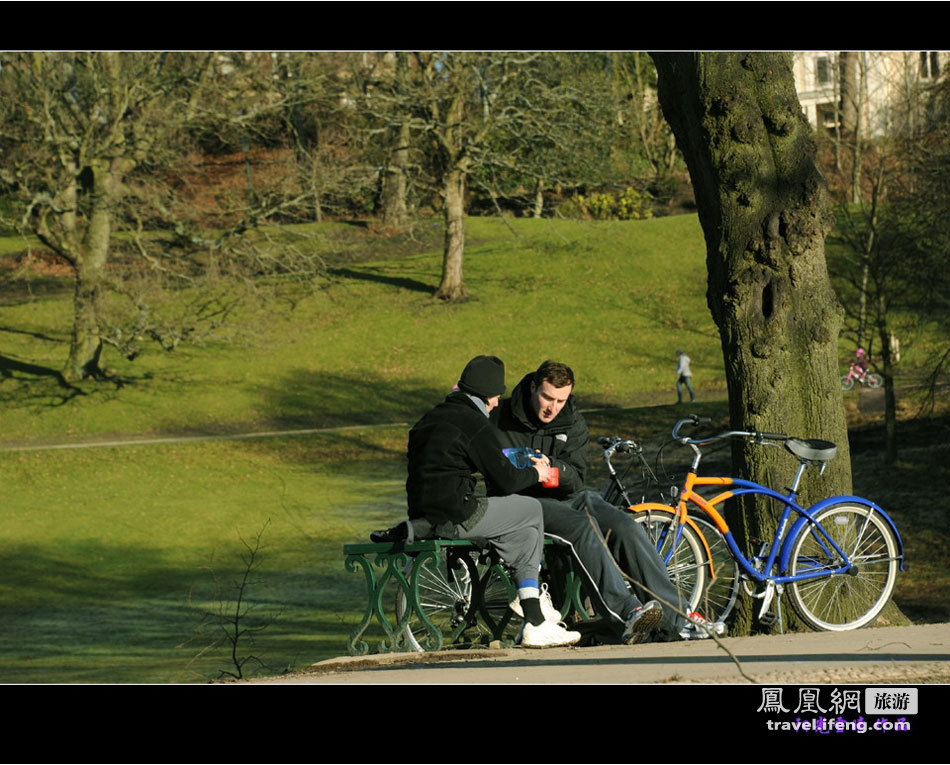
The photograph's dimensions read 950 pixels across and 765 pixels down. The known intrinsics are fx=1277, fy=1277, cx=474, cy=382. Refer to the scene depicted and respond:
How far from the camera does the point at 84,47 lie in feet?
23.1

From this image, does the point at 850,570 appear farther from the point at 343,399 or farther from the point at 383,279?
the point at 383,279

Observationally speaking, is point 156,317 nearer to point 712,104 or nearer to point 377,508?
point 377,508

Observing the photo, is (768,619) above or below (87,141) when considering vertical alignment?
below

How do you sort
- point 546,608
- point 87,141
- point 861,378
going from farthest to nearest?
point 87,141, point 861,378, point 546,608

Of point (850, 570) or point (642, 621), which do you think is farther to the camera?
point (850, 570)

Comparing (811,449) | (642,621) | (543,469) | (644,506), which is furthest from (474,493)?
(811,449)

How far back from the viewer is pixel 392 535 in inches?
293

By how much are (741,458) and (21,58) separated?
27.3 meters

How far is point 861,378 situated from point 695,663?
2634cm

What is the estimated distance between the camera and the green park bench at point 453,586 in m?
7.42

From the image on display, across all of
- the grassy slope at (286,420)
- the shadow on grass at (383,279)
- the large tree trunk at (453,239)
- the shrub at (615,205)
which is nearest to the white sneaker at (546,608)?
the grassy slope at (286,420)

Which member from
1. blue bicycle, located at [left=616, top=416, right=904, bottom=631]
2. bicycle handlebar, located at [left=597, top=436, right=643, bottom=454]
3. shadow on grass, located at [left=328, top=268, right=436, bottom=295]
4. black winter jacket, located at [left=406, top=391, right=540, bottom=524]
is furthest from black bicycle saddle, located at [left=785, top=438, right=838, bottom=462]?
shadow on grass, located at [left=328, top=268, right=436, bottom=295]

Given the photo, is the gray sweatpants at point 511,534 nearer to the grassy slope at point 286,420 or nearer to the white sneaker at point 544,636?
the white sneaker at point 544,636

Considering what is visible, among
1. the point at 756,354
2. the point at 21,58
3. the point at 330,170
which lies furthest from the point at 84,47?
the point at 330,170
